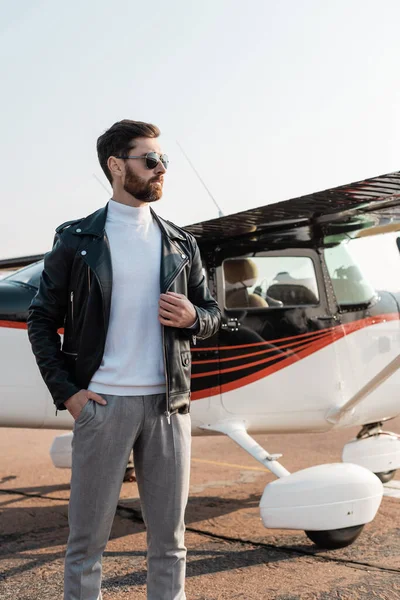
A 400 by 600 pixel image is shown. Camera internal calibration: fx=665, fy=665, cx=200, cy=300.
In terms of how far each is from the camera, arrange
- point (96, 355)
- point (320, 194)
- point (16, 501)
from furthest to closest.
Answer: point (16, 501)
point (320, 194)
point (96, 355)

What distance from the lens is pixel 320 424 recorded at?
198 inches

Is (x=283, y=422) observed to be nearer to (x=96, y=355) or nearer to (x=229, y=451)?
(x=96, y=355)

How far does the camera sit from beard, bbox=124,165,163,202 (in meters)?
2.35

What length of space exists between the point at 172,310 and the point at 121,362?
9.8 inches

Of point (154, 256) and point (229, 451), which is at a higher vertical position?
point (154, 256)

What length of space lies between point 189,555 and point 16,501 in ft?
7.46

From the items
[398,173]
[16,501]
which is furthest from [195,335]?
[16,501]

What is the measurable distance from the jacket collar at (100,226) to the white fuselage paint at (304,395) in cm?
233

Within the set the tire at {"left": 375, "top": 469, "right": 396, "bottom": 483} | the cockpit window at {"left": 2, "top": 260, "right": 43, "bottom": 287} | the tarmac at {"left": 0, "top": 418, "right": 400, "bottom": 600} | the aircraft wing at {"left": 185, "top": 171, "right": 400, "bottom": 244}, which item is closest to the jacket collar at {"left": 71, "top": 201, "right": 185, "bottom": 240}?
the aircraft wing at {"left": 185, "top": 171, "right": 400, "bottom": 244}

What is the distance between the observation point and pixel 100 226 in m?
2.31

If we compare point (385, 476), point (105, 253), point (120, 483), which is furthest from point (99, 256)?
point (385, 476)

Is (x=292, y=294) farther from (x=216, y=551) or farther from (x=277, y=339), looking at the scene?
(x=216, y=551)

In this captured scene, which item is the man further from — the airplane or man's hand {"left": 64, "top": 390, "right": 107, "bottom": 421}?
the airplane

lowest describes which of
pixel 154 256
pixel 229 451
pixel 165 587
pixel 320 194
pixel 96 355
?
pixel 229 451
